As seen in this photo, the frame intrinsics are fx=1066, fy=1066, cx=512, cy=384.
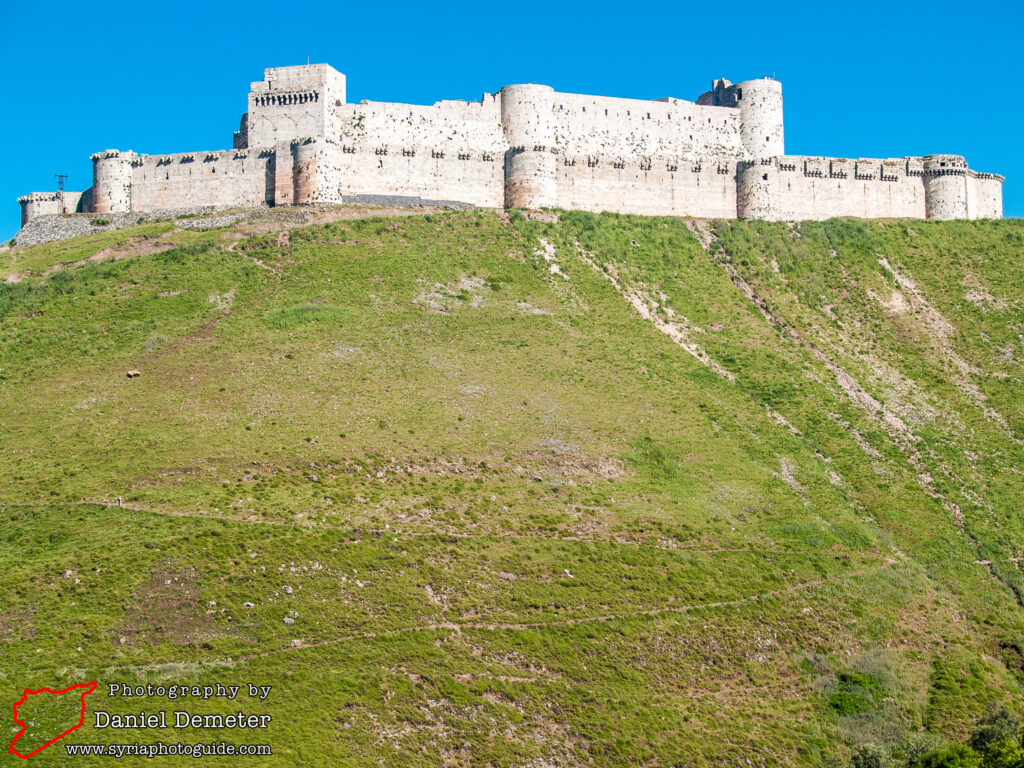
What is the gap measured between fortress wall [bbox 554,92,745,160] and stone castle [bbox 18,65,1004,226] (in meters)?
0.09

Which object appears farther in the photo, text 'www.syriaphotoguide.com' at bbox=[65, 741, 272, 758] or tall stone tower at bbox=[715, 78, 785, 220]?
tall stone tower at bbox=[715, 78, 785, 220]

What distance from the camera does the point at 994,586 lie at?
1439 inches

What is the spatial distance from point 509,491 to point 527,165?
107ft

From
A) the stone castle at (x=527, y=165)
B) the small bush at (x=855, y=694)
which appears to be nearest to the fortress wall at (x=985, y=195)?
the stone castle at (x=527, y=165)

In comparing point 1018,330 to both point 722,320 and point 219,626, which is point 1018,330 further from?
point 219,626

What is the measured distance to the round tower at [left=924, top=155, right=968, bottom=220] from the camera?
2746 inches

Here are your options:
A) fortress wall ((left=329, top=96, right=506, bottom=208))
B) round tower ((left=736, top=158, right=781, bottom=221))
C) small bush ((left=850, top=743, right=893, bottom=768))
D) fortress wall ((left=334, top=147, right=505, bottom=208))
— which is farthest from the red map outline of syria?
round tower ((left=736, top=158, right=781, bottom=221))

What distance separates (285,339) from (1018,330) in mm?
37660

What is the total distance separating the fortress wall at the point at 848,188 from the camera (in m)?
67.8

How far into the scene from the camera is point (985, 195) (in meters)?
71.0

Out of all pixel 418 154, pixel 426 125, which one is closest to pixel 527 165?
pixel 418 154

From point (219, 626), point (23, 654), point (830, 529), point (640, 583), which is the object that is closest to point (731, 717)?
point (640, 583)

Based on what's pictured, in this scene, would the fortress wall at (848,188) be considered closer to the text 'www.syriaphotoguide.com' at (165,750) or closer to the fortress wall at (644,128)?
the fortress wall at (644,128)

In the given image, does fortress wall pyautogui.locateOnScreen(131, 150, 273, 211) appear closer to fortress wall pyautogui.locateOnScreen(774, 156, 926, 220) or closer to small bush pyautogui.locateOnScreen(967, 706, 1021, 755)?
fortress wall pyautogui.locateOnScreen(774, 156, 926, 220)
